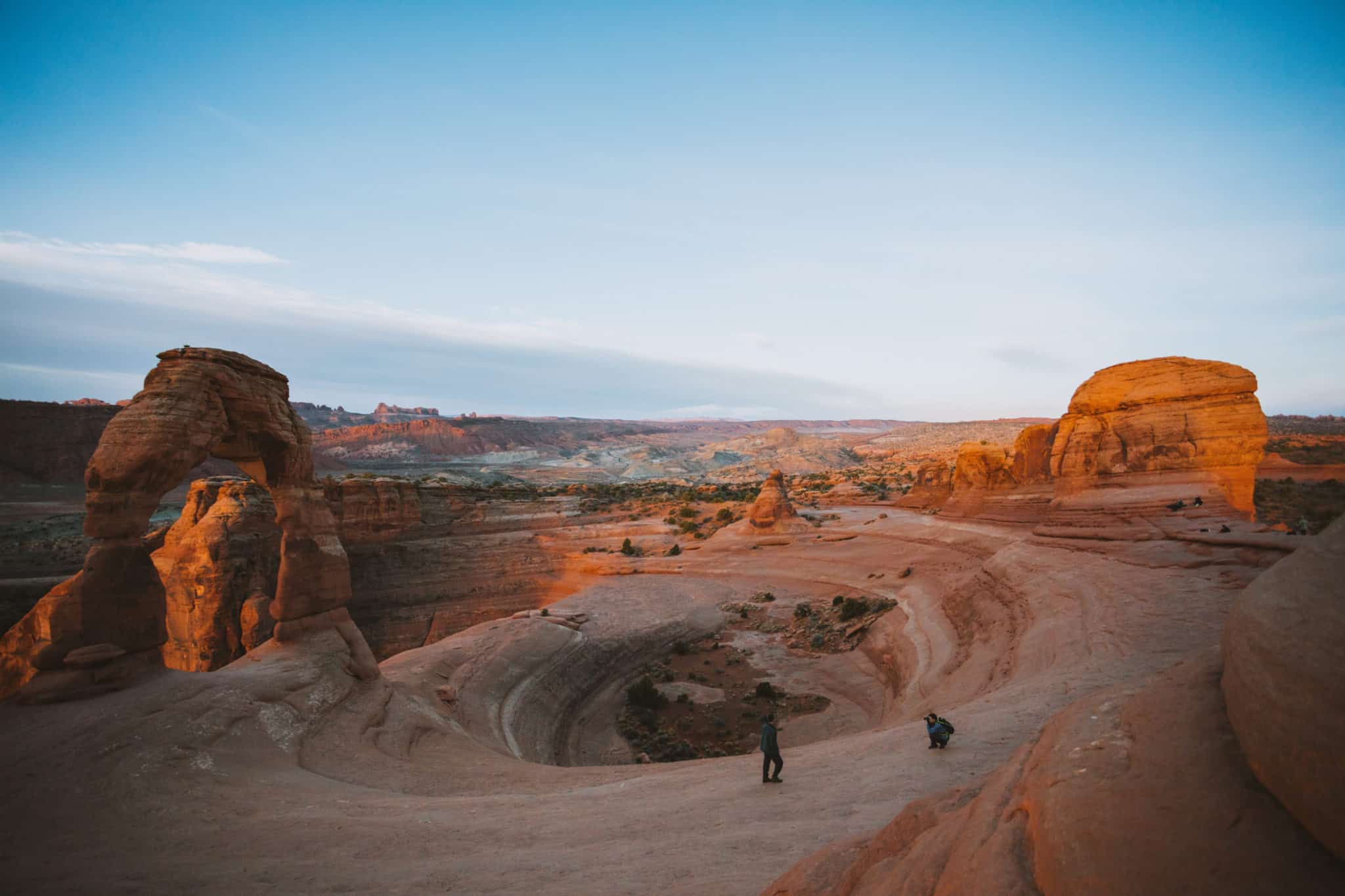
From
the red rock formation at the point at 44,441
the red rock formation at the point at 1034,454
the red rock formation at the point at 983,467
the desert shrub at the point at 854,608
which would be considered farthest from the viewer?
the red rock formation at the point at 44,441

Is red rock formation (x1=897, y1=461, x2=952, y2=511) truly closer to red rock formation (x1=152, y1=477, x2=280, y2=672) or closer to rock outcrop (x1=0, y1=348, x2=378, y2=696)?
rock outcrop (x1=0, y1=348, x2=378, y2=696)

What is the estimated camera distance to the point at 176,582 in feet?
63.8

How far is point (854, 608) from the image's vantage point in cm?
2600

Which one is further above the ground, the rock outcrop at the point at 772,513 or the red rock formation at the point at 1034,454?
the red rock formation at the point at 1034,454

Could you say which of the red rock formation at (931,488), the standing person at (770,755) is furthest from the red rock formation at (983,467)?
the standing person at (770,755)

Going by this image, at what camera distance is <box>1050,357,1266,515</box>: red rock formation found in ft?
59.9

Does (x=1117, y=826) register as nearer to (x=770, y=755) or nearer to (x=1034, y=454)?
(x=770, y=755)

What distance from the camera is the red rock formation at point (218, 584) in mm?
18984

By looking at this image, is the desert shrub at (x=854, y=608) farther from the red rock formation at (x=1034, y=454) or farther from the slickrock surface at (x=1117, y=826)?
the slickrock surface at (x=1117, y=826)

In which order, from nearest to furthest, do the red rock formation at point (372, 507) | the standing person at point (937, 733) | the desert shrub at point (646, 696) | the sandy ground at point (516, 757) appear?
1. the sandy ground at point (516, 757)
2. the standing person at point (937, 733)
3. the desert shrub at point (646, 696)
4. the red rock formation at point (372, 507)

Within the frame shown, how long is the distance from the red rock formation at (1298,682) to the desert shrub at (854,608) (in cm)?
2368

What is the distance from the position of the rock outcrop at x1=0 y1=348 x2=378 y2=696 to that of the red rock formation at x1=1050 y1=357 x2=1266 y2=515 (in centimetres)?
2314

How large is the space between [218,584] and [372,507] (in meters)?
12.7

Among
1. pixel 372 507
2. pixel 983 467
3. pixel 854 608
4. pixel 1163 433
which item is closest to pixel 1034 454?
pixel 983 467
